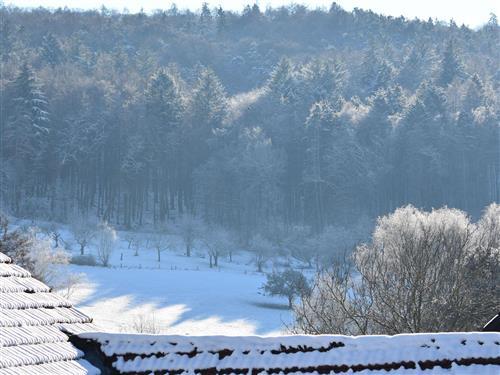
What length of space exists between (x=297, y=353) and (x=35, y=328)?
148 centimetres

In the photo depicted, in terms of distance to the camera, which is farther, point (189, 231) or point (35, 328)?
point (189, 231)

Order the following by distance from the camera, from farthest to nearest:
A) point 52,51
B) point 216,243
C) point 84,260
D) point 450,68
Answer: point 52,51
point 450,68
point 216,243
point 84,260

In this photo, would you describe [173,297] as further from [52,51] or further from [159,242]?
[52,51]

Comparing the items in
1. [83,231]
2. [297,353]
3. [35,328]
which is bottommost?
[83,231]

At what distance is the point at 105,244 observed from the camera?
6950cm

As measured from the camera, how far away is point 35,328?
5.44 meters

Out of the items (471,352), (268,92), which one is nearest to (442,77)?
(268,92)

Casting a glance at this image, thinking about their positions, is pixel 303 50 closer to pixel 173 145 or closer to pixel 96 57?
pixel 96 57

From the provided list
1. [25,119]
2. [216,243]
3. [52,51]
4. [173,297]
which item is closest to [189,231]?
[216,243]

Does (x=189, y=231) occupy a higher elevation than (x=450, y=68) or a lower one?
lower

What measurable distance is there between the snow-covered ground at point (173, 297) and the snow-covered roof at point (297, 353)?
104ft

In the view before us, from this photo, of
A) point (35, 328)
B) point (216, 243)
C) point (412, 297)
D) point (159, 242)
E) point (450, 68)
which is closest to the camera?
point (35, 328)

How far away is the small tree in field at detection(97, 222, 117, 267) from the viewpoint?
68.5 metres

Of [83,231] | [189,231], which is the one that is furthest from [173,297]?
[189,231]
